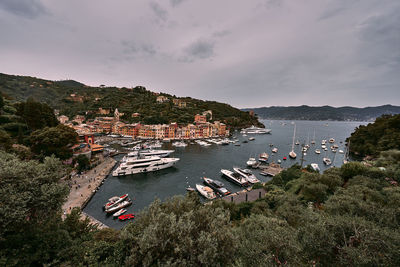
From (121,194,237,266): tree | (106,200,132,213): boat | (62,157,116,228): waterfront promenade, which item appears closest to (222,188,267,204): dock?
(106,200,132,213): boat

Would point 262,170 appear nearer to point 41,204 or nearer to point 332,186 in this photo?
point 332,186

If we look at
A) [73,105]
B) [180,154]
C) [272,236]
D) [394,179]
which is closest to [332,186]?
[394,179]

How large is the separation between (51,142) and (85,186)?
8.83 metres

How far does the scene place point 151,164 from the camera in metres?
28.2

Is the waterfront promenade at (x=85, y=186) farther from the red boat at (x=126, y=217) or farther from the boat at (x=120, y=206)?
the boat at (x=120, y=206)

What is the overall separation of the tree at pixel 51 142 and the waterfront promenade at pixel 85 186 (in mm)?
4540

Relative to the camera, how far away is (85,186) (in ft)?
67.0

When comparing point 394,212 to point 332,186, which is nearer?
point 394,212

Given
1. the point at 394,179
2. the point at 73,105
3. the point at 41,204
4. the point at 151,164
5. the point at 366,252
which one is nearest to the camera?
the point at 366,252

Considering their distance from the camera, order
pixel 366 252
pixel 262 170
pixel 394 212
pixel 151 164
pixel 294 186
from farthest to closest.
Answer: pixel 262 170 → pixel 151 164 → pixel 294 186 → pixel 394 212 → pixel 366 252

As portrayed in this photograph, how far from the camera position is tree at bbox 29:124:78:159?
21.4 metres

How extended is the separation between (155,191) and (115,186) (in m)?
6.35

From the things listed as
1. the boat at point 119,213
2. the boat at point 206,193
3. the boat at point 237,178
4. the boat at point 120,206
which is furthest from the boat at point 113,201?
the boat at point 237,178

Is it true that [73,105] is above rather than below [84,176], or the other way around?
above
